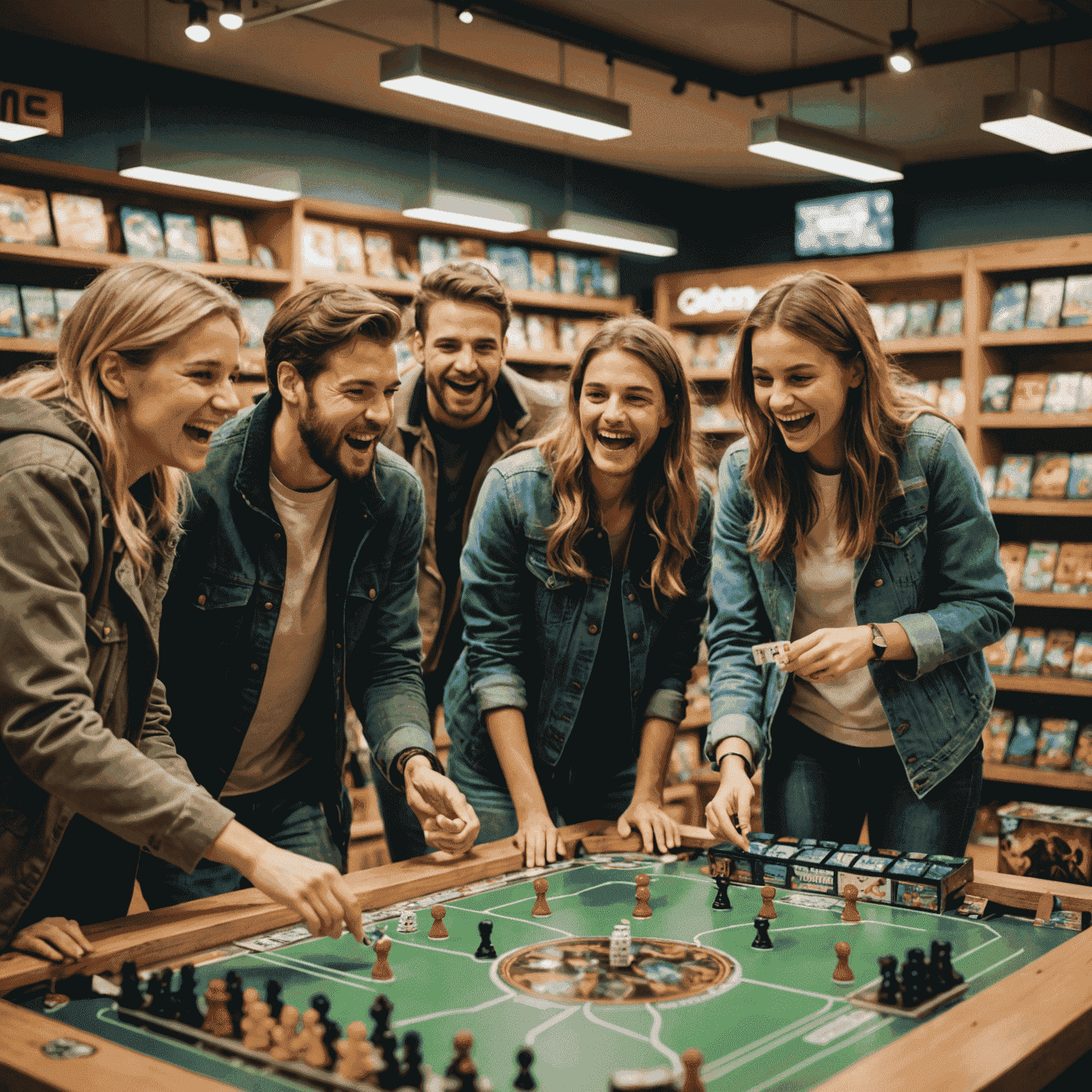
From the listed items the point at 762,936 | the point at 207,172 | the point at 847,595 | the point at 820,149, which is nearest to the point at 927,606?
the point at 847,595

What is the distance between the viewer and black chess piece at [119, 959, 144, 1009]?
1.60 meters

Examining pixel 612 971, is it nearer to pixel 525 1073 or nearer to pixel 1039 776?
pixel 525 1073

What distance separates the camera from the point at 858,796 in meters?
2.55

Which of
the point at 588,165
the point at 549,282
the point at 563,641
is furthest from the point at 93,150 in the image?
the point at 563,641

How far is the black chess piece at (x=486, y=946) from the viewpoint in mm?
1821

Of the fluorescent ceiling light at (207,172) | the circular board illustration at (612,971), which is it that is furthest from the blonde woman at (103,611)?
the fluorescent ceiling light at (207,172)

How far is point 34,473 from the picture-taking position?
5.38ft

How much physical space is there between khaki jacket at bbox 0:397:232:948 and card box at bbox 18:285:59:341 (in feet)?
10.8

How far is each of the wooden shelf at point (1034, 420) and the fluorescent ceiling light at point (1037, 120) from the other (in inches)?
52.0

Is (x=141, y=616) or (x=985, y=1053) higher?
(x=141, y=616)

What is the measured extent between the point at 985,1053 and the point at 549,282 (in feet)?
18.8

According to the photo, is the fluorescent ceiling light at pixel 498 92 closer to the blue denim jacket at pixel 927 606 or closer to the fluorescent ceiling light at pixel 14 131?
the fluorescent ceiling light at pixel 14 131

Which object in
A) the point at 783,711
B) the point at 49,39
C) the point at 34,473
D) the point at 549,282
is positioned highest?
the point at 49,39

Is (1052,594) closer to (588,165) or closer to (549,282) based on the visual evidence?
(549,282)
